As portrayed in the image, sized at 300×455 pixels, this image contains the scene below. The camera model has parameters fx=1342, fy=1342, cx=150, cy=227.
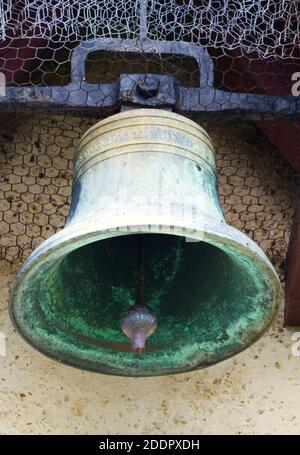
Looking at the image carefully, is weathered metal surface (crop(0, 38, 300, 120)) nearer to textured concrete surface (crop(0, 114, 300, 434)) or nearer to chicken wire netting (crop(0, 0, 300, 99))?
chicken wire netting (crop(0, 0, 300, 99))

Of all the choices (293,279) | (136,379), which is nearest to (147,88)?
(293,279)

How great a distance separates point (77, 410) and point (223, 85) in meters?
0.82

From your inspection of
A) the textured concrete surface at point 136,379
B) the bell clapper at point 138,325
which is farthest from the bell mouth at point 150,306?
the textured concrete surface at point 136,379

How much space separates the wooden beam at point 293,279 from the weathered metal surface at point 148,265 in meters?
0.34

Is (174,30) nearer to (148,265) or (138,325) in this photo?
(148,265)

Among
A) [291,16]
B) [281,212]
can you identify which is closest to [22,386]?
[281,212]

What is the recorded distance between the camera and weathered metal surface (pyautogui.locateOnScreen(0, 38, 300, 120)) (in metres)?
2.64

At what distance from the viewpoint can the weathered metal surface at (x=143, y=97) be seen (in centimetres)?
264

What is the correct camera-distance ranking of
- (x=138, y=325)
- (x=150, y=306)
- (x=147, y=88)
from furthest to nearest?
(x=150, y=306)
(x=147, y=88)
(x=138, y=325)

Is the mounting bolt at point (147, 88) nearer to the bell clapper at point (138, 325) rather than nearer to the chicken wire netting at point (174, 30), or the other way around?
the chicken wire netting at point (174, 30)

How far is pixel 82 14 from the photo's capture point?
2895mm

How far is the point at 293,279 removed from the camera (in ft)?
10.0

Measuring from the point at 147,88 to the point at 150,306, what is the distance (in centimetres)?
45

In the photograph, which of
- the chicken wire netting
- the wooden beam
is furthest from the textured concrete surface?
the chicken wire netting
